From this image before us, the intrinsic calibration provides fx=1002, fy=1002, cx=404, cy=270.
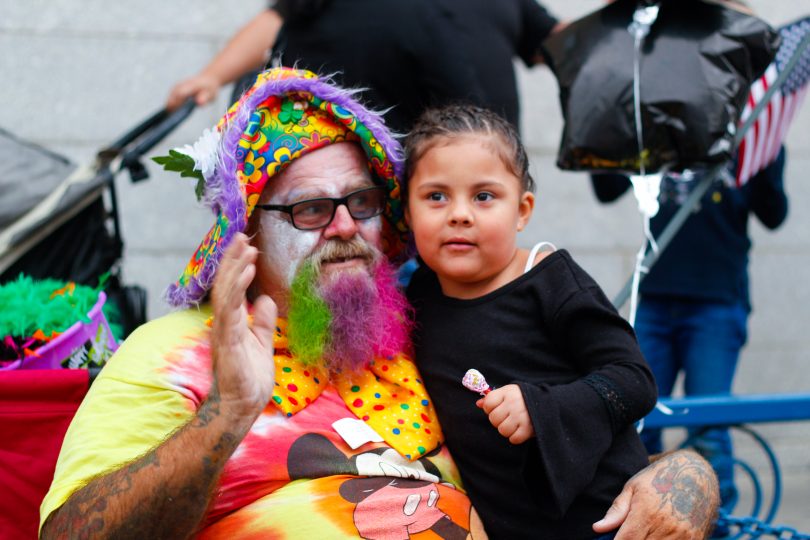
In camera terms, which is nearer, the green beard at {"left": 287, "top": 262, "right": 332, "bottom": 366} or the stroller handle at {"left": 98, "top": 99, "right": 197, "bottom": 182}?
the green beard at {"left": 287, "top": 262, "right": 332, "bottom": 366}

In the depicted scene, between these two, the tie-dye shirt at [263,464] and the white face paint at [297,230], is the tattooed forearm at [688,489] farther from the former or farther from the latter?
the white face paint at [297,230]

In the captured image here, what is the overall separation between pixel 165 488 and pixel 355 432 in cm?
48

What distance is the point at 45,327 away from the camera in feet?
7.99

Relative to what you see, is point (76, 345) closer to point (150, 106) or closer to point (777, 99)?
point (777, 99)

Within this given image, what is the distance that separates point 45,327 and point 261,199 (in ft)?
2.03

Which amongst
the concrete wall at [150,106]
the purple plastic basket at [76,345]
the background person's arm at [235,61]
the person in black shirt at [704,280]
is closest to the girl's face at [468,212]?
the purple plastic basket at [76,345]

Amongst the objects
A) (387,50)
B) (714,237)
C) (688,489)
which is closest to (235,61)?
(387,50)

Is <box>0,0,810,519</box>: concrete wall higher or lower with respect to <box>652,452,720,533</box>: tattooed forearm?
higher

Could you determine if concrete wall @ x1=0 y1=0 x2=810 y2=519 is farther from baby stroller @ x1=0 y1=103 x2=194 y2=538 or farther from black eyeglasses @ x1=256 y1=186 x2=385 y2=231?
black eyeglasses @ x1=256 y1=186 x2=385 y2=231

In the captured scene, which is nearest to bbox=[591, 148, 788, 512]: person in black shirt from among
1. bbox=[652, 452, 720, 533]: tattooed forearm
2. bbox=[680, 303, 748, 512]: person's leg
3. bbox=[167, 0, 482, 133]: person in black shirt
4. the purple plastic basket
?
bbox=[680, 303, 748, 512]: person's leg

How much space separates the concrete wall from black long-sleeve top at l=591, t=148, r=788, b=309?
1.45m

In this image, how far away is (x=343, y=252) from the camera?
2330mm

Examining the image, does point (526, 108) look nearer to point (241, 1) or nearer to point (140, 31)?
point (241, 1)

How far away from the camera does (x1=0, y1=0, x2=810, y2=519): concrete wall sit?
4773 millimetres
